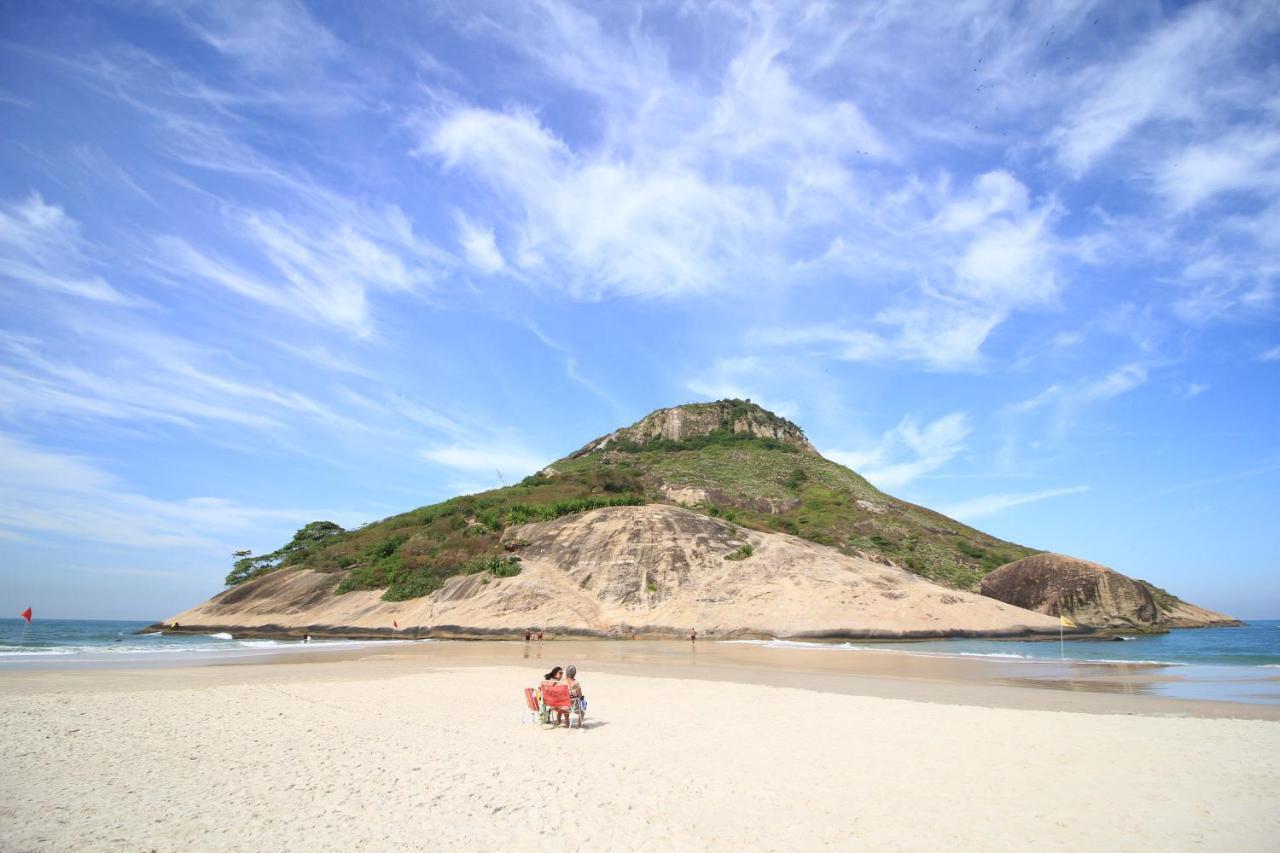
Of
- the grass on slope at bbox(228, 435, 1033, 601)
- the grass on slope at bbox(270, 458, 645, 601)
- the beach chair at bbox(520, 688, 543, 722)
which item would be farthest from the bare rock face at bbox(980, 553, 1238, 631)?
the beach chair at bbox(520, 688, 543, 722)

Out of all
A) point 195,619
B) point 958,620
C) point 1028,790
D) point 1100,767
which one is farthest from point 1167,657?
point 195,619

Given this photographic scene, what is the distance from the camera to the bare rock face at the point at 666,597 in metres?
51.5

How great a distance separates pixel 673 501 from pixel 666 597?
91.9 feet

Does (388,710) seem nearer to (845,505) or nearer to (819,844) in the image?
(819,844)

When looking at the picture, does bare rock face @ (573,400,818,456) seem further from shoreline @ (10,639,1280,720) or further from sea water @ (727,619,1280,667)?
shoreline @ (10,639,1280,720)

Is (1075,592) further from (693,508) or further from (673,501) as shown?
(673,501)

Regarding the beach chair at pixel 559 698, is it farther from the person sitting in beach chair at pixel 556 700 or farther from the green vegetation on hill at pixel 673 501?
the green vegetation on hill at pixel 673 501

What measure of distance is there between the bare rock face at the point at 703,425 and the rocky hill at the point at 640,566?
20.8 meters

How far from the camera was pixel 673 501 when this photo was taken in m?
82.3

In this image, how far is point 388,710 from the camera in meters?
17.3

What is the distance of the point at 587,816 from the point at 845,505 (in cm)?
8120

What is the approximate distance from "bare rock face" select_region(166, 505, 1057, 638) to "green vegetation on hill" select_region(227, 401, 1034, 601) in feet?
7.61

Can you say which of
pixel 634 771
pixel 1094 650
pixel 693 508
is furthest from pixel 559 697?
pixel 693 508

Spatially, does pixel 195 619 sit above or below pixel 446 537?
below
